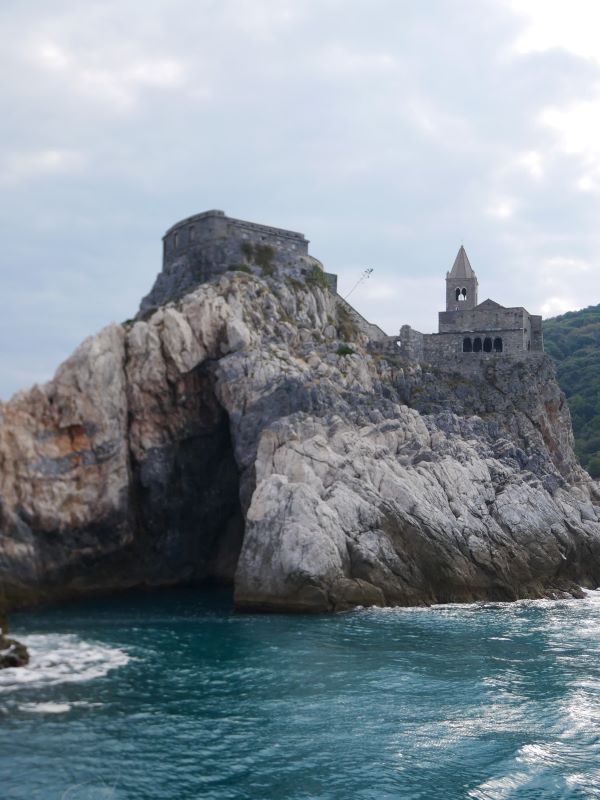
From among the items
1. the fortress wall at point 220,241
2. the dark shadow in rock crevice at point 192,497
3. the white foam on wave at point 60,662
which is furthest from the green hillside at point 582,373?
the white foam on wave at point 60,662

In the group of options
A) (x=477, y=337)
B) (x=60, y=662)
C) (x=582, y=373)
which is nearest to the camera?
(x=60, y=662)

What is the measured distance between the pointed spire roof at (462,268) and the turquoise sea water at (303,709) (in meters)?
48.7

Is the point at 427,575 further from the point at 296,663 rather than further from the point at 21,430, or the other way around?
the point at 21,430

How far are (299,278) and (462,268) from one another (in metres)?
25.8

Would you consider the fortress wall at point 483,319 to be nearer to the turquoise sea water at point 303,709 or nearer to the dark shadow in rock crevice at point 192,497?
the dark shadow in rock crevice at point 192,497

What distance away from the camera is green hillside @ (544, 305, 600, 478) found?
370 feet

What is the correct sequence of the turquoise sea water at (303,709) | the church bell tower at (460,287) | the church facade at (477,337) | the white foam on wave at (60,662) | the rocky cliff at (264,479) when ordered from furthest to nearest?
the church bell tower at (460,287) → the church facade at (477,337) → the rocky cliff at (264,479) → the white foam on wave at (60,662) → the turquoise sea water at (303,709)

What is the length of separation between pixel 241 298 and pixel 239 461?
12.1 meters

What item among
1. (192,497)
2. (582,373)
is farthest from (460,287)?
(582,373)

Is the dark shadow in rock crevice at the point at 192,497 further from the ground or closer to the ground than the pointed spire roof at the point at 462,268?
closer to the ground

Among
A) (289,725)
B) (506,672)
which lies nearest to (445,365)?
(506,672)

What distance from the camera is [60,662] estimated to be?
31016 millimetres

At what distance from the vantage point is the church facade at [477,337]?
69.2m

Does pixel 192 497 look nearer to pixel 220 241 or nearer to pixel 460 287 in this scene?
pixel 220 241
